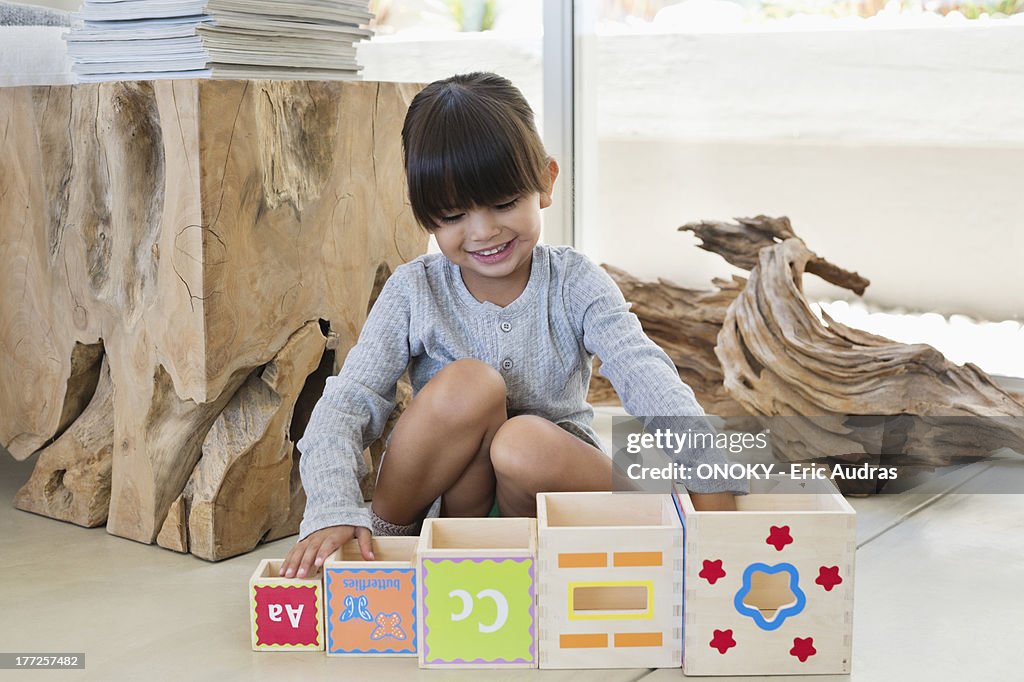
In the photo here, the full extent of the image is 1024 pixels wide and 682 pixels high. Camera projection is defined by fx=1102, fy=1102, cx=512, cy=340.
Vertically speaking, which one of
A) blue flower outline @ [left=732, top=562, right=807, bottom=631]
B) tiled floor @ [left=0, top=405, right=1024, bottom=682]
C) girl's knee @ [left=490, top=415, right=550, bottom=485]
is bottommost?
tiled floor @ [left=0, top=405, right=1024, bottom=682]

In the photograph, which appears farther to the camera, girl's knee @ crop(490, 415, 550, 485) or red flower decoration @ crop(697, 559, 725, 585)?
girl's knee @ crop(490, 415, 550, 485)

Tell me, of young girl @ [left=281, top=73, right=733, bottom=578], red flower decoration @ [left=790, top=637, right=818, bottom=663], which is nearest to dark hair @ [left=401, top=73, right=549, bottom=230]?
young girl @ [left=281, top=73, right=733, bottom=578]

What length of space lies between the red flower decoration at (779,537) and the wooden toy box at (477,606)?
26cm

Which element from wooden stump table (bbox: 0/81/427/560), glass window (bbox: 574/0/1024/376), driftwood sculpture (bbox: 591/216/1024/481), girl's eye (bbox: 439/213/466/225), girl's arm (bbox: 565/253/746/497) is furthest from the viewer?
glass window (bbox: 574/0/1024/376)

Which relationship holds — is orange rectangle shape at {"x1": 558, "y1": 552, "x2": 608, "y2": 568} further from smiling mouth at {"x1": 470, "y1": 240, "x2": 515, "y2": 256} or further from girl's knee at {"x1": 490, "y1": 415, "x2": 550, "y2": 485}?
smiling mouth at {"x1": 470, "y1": 240, "x2": 515, "y2": 256}

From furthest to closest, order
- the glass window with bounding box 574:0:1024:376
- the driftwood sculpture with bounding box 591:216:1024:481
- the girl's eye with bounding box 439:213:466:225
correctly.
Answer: the glass window with bounding box 574:0:1024:376
the driftwood sculpture with bounding box 591:216:1024:481
the girl's eye with bounding box 439:213:466:225

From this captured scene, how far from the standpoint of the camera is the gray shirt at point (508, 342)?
1.44 meters

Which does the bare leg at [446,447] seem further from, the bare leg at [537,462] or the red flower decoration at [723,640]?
the red flower decoration at [723,640]

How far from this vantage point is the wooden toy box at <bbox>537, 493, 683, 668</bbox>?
1.22 meters

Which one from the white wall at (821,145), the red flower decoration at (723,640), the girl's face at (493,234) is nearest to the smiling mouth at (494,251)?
the girl's face at (493,234)

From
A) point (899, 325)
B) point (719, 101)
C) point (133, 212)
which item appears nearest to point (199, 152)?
point (133, 212)

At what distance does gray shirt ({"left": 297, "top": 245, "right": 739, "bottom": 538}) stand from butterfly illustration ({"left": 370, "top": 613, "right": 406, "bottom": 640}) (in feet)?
0.73

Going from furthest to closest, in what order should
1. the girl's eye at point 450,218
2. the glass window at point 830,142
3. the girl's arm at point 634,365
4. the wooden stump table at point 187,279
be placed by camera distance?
the glass window at point 830,142
the wooden stump table at point 187,279
the girl's eye at point 450,218
the girl's arm at point 634,365

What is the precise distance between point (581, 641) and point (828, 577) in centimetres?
28
